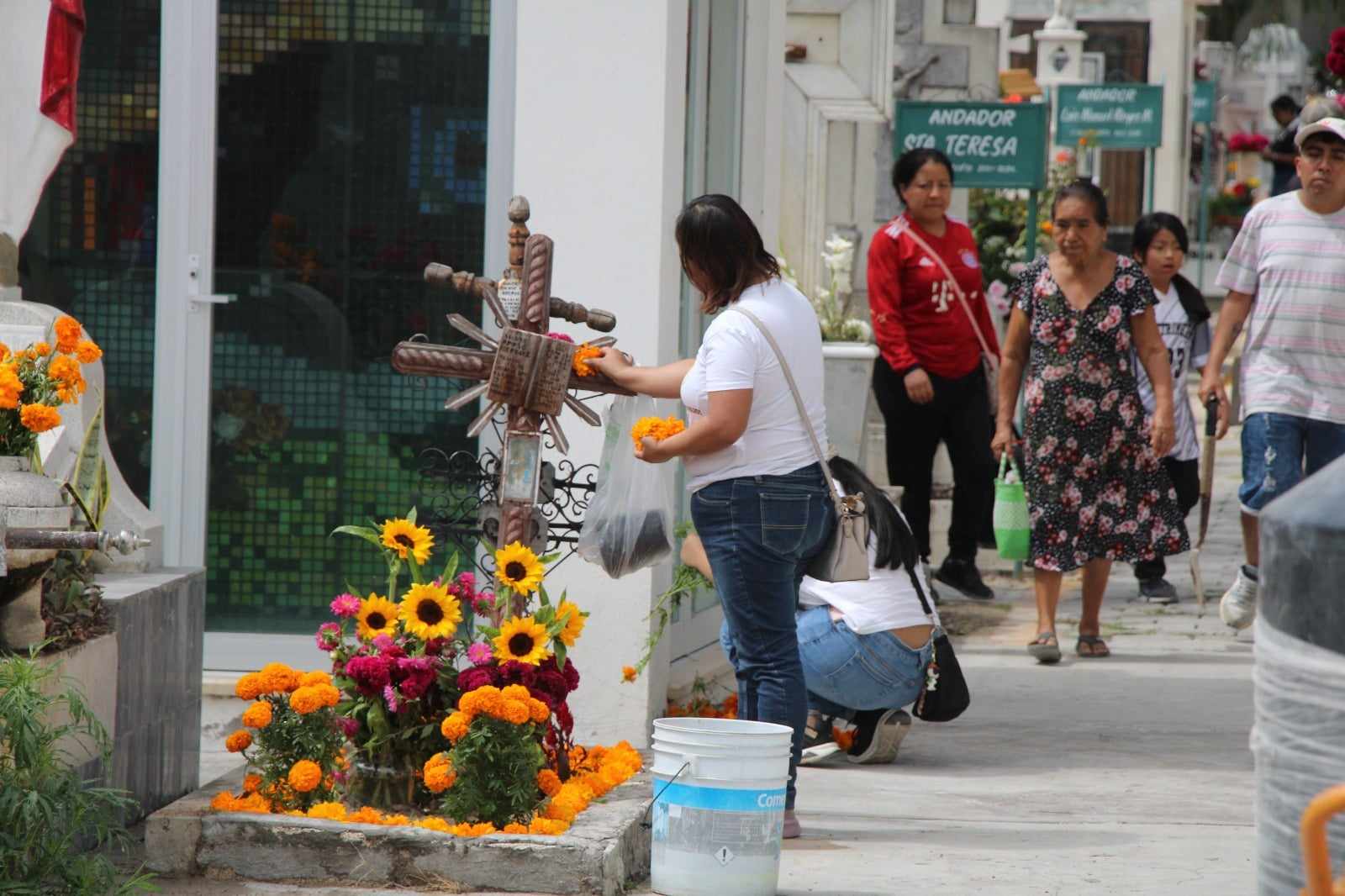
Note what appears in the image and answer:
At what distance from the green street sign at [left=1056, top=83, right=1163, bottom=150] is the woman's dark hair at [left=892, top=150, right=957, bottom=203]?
292 inches

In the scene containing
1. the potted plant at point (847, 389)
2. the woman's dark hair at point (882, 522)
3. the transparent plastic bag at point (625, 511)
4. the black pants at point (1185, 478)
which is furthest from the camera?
the black pants at point (1185, 478)

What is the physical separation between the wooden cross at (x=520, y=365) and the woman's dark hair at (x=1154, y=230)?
480cm

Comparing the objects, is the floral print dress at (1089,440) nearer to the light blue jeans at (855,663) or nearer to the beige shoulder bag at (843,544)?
the light blue jeans at (855,663)

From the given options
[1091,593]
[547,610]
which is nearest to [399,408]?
[547,610]

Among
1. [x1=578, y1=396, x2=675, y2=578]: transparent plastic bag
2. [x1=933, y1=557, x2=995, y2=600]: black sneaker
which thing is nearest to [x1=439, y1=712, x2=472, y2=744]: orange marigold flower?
[x1=578, y1=396, x2=675, y2=578]: transparent plastic bag

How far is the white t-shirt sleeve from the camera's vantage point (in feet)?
15.4

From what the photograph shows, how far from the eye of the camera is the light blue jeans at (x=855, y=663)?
18.9 feet

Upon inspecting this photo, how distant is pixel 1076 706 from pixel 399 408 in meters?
2.70

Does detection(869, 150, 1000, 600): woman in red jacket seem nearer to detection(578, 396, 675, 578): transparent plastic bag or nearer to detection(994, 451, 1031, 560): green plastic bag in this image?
detection(994, 451, 1031, 560): green plastic bag

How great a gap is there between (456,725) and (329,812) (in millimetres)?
421

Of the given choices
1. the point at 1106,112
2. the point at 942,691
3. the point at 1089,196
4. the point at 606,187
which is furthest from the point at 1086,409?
the point at 1106,112

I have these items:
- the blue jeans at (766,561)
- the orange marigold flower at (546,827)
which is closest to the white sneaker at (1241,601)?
the blue jeans at (766,561)

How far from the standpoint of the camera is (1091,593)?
7.88 meters

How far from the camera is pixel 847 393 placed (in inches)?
355
